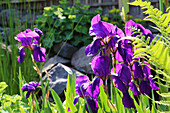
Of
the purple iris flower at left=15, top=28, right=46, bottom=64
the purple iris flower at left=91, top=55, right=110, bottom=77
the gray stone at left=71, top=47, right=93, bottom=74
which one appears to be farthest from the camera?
the gray stone at left=71, top=47, right=93, bottom=74

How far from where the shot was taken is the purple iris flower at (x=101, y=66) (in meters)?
0.66

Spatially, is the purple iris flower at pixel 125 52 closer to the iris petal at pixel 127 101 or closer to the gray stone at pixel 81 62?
the iris petal at pixel 127 101

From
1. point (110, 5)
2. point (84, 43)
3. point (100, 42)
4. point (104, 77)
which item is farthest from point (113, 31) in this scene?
point (110, 5)

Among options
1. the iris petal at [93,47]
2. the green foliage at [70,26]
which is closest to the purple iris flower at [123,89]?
the iris petal at [93,47]

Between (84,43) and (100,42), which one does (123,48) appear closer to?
(100,42)

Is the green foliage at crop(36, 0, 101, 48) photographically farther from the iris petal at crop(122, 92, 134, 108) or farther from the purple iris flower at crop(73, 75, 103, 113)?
the iris petal at crop(122, 92, 134, 108)

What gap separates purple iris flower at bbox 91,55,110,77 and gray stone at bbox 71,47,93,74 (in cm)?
236

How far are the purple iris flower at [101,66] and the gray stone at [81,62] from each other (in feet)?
7.73

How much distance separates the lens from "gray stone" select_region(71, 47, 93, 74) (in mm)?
3162

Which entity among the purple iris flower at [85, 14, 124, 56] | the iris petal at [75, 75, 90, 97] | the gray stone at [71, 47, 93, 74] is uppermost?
the purple iris flower at [85, 14, 124, 56]

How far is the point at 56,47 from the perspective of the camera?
402cm

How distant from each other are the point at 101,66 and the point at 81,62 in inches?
106

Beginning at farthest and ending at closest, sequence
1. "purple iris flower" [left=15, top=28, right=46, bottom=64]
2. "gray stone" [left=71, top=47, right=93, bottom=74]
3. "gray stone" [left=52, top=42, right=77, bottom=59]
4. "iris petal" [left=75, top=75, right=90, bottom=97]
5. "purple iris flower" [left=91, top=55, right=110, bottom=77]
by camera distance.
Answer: "gray stone" [left=52, top=42, right=77, bottom=59]
"gray stone" [left=71, top=47, right=93, bottom=74]
"purple iris flower" [left=15, top=28, right=46, bottom=64]
"iris petal" [left=75, top=75, right=90, bottom=97]
"purple iris flower" [left=91, top=55, right=110, bottom=77]

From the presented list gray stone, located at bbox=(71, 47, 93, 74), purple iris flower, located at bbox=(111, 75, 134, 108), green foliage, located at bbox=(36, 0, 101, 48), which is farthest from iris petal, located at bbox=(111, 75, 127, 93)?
green foliage, located at bbox=(36, 0, 101, 48)
